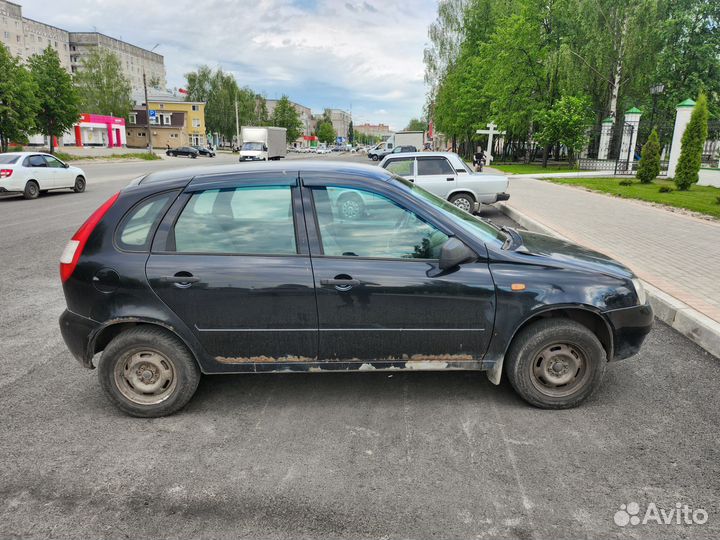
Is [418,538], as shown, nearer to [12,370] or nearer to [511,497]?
[511,497]

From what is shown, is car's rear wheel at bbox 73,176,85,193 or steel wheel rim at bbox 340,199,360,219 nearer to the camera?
steel wheel rim at bbox 340,199,360,219

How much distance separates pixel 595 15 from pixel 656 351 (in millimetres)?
38450

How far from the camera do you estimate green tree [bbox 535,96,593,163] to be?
31.6 meters

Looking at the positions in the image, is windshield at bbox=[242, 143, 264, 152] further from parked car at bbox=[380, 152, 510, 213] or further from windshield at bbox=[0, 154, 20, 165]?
parked car at bbox=[380, 152, 510, 213]

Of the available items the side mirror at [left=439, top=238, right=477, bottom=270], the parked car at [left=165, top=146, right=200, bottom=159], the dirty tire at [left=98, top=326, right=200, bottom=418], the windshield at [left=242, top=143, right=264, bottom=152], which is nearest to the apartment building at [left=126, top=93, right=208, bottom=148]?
the parked car at [left=165, top=146, right=200, bottom=159]

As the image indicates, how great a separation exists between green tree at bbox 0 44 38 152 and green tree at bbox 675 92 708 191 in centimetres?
3699

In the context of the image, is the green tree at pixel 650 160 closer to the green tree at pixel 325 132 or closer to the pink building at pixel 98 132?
the pink building at pixel 98 132

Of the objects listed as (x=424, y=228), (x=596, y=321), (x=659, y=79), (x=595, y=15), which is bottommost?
(x=596, y=321)

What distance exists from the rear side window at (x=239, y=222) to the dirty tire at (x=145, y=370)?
2.12 feet

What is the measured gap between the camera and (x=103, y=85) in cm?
8088

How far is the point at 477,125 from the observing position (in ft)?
147

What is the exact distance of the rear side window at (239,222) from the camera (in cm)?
352

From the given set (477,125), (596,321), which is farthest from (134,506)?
(477,125)

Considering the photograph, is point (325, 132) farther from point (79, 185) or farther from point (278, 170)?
point (278, 170)
